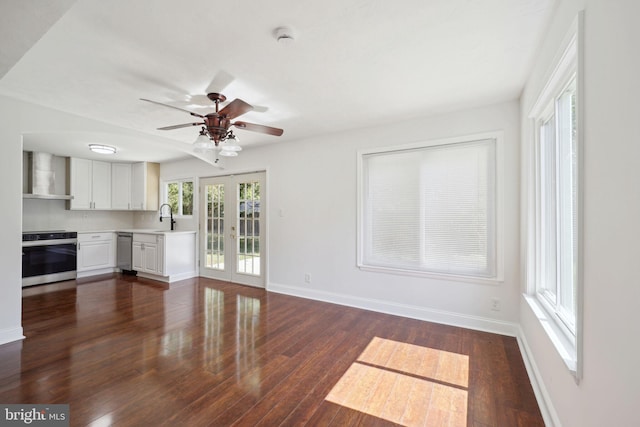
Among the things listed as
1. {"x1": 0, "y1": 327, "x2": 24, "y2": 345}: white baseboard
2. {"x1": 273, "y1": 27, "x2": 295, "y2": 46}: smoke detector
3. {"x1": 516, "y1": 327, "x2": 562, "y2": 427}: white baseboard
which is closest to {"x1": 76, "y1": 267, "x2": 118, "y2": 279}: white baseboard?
{"x1": 0, "y1": 327, "x2": 24, "y2": 345}: white baseboard

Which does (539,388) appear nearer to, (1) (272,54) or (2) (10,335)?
(1) (272,54)

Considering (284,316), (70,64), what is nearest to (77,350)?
(284,316)

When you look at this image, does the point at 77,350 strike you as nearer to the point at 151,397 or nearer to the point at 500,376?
the point at 151,397

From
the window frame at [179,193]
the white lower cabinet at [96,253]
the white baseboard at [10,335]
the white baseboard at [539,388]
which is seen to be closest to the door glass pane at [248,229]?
the window frame at [179,193]

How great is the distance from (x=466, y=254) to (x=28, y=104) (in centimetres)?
499

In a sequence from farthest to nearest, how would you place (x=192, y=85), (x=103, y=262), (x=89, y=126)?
(x=103, y=262) → (x=89, y=126) → (x=192, y=85)

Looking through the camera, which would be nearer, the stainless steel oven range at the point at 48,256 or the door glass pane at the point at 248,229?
the stainless steel oven range at the point at 48,256

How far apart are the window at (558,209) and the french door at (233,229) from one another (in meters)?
3.71

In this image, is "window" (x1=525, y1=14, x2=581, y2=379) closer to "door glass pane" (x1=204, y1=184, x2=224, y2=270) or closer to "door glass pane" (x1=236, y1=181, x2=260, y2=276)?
"door glass pane" (x1=236, y1=181, x2=260, y2=276)

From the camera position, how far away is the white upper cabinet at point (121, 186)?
612cm

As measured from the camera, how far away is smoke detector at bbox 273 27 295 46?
1.78 m

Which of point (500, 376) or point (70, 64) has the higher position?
point (70, 64)

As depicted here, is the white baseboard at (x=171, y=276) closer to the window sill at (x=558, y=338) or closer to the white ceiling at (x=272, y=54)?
the white ceiling at (x=272, y=54)

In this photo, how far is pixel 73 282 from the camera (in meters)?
5.11
